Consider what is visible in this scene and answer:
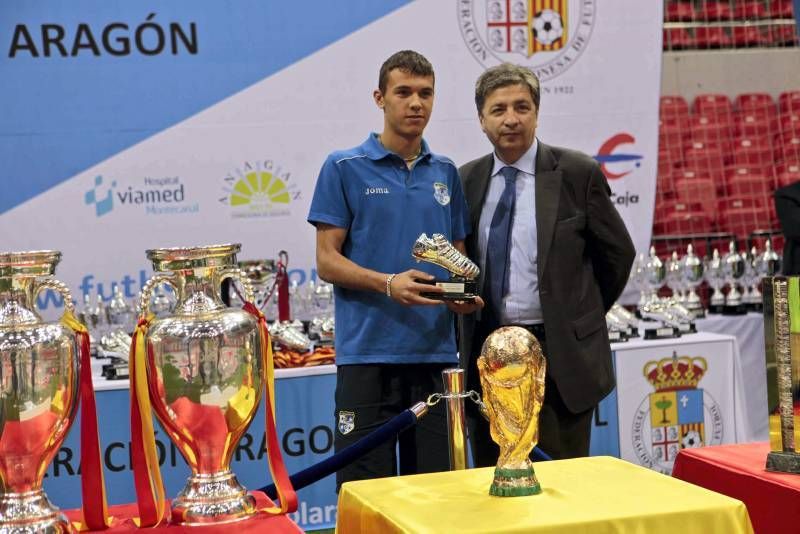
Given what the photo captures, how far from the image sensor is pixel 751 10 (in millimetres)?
9609

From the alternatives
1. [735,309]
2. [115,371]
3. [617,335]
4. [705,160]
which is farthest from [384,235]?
[705,160]

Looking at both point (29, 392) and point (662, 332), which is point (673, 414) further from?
point (29, 392)

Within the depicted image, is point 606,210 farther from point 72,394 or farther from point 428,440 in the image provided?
point 72,394

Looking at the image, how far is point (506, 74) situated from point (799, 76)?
6983 mm

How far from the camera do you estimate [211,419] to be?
1.60 metres

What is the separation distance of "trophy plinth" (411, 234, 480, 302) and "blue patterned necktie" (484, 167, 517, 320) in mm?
262

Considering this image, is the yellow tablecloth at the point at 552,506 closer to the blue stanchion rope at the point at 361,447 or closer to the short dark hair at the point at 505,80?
the blue stanchion rope at the point at 361,447

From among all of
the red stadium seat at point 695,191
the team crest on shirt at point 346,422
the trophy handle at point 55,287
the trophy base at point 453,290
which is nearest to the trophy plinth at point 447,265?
the trophy base at point 453,290

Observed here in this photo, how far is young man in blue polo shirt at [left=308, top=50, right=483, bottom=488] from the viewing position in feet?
9.41

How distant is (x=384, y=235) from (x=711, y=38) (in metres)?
7.40

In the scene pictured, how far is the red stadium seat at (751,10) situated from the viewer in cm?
Answer: 954

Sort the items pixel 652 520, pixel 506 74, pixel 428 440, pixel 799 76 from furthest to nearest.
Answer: pixel 799 76 < pixel 506 74 < pixel 428 440 < pixel 652 520

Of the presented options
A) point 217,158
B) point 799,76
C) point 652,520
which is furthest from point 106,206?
point 799,76

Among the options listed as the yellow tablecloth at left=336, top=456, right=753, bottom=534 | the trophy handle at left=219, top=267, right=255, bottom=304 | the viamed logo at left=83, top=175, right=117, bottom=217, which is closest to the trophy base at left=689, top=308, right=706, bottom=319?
the viamed logo at left=83, top=175, right=117, bottom=217
